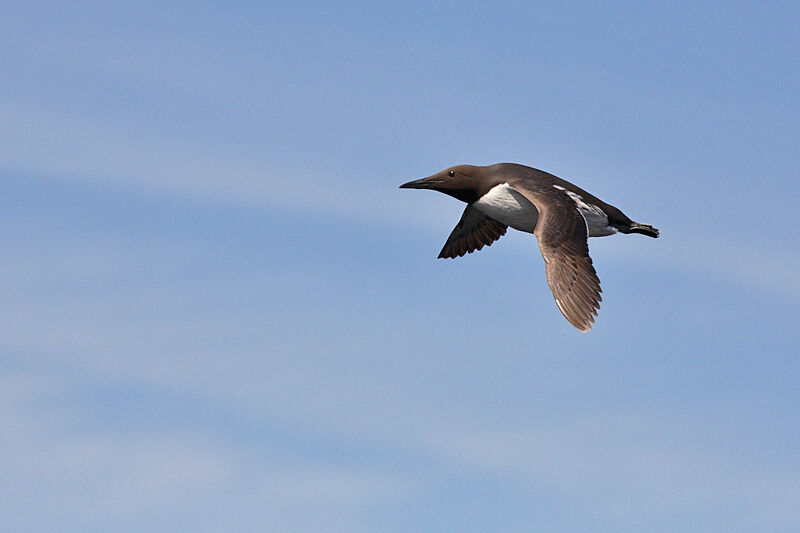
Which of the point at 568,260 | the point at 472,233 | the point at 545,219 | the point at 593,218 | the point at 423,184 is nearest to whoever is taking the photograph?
the point at 568,260

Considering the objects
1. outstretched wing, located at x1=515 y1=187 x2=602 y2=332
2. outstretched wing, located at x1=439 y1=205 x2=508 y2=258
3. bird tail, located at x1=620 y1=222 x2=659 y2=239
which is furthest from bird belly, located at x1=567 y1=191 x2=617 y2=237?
outstretched wing, located at x1=439 y1=205 x2=508 y2=258

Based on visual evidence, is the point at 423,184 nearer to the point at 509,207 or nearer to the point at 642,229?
the point at 509,207

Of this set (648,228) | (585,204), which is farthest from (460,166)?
(648,228)

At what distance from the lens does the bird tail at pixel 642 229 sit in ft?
74.5

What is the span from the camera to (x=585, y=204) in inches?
840

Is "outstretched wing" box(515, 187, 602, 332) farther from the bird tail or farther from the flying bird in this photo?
the bird tail

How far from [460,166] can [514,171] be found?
3.67 ft

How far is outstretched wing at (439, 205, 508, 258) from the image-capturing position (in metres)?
24.0

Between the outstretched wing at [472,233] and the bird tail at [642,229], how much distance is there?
274cm

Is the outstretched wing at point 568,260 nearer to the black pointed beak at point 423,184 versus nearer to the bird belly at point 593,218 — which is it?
the bird belly at point 593,218

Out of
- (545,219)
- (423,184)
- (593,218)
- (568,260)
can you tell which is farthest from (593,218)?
(423,184)

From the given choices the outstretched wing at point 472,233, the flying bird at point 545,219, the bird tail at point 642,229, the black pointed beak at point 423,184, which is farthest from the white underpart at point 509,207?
the bird tail at point 642,229

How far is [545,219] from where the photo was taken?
777 inches

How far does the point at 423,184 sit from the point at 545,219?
348cm
